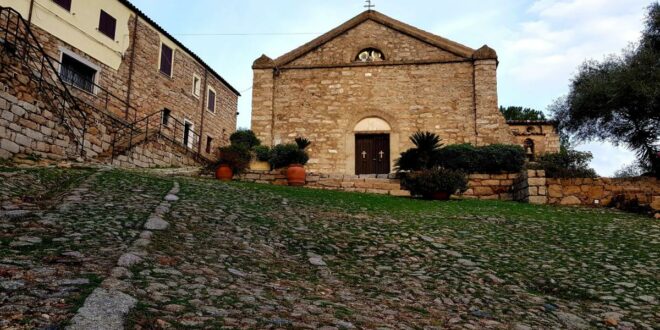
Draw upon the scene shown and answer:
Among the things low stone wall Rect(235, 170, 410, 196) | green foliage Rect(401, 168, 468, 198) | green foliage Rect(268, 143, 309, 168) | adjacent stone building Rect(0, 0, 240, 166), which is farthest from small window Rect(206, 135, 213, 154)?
green foliage Rect(401, 168, 468, 198)

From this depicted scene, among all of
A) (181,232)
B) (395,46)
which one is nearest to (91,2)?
(395,46)

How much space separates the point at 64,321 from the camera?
2379mm

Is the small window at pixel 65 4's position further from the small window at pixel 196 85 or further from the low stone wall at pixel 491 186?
the low stone wall at pixel 491 186

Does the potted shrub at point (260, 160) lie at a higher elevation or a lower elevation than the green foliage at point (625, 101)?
lower

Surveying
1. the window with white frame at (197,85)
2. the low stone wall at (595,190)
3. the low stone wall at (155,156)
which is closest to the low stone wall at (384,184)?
the low stone wall at (595,190)

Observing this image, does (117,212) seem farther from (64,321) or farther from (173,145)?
(173,145)

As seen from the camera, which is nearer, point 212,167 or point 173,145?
point 212,167

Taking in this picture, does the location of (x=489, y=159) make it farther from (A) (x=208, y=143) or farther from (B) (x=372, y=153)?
(A) (x=208, y=143)

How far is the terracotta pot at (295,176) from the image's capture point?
13.3 m

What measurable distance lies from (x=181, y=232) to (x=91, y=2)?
59.5 feet

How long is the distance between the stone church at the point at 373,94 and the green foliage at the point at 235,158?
4.24 m

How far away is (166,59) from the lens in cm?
2366

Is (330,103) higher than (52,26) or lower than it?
lower

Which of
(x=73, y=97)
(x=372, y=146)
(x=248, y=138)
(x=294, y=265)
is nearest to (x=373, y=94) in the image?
(x=372, y=146)
